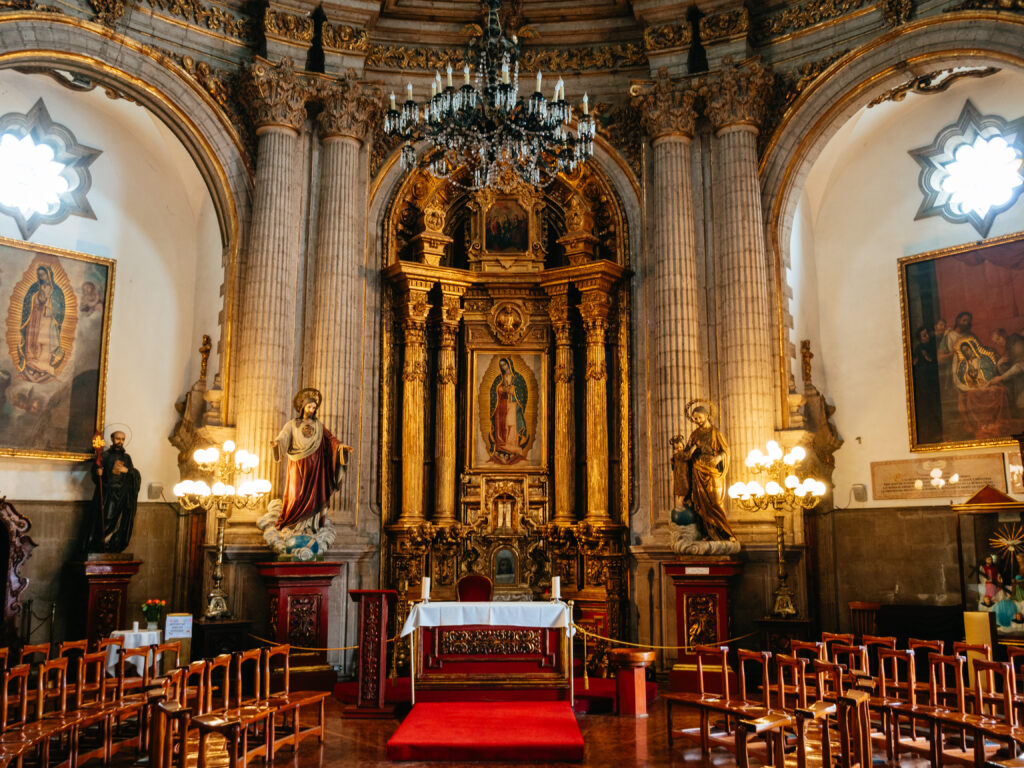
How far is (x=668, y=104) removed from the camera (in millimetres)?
14062

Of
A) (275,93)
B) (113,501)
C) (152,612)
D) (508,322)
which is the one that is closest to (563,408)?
(508,322)

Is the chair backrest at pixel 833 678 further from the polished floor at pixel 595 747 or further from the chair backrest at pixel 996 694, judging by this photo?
the chair backrest at pixel 996 694

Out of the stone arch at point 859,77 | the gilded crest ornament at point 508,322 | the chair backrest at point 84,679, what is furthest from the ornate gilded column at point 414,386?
the chair backrest at point 84,679

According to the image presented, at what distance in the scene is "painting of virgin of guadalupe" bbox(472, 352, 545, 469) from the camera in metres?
14.8

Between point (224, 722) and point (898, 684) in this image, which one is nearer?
point (224, 722)

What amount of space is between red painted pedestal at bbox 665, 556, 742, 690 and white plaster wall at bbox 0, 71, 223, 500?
7680 millimetres

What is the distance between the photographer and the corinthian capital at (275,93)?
13.6 metres

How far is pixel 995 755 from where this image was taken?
24.8 ft

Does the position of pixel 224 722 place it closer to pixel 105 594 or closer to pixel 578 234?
pixel 105 594

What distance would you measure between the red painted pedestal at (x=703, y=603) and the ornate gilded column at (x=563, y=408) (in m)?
2.48

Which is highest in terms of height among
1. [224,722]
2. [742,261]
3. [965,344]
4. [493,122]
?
[493,122]

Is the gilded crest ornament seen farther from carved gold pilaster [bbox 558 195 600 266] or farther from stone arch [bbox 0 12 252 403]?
stone arch [bbox 0 12 252 403]

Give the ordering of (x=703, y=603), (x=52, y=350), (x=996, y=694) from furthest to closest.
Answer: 1. (x=52, y=350)
2. (x=703, y=603)
3. (x=996, y=694)

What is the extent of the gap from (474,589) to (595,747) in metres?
4.31
